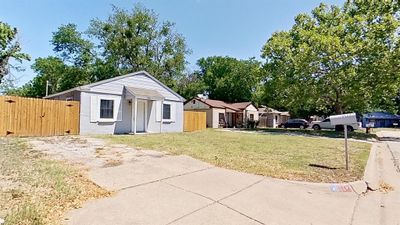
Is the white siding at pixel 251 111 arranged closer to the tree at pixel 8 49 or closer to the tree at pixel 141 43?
the tree at pixel 141 43

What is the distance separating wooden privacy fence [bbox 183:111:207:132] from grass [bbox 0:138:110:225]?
1599cm

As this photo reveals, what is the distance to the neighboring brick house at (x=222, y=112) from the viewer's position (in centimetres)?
3334

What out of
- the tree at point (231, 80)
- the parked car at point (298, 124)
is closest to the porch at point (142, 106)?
the parked car at point (298, 124)

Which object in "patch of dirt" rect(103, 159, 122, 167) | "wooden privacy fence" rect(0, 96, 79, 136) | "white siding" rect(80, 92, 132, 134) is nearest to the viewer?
"patch of dirt" rect(103, 159, 122, 167)

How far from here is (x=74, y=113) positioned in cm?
1544

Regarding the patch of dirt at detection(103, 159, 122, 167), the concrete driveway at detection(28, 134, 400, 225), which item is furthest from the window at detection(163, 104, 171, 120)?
the concrete driveway at detection(28, 134, 400, 225)

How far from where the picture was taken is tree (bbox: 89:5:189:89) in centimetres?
3422

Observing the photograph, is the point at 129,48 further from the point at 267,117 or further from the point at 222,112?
the point at 267,117

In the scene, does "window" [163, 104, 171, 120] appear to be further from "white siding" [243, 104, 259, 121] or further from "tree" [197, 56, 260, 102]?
"tree" [197, 56, 260, 102]

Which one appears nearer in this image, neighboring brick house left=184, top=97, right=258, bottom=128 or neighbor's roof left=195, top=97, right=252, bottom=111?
neighboring brick house left=184, top=97, right=258, bottom=128

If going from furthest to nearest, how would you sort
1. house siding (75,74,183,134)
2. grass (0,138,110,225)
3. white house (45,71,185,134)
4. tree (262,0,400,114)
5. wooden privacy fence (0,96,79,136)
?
1. tree (262,0,400,114)
2. white house (45,71,185,134)
3. house siding (75,74,183,134)
4. wooden privacy fence (0,96,79,136)
5. grass (0,138,110,225)

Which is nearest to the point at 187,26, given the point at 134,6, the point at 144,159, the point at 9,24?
the point at 134,6

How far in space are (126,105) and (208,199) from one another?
46.3ft

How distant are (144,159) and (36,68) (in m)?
43.9
